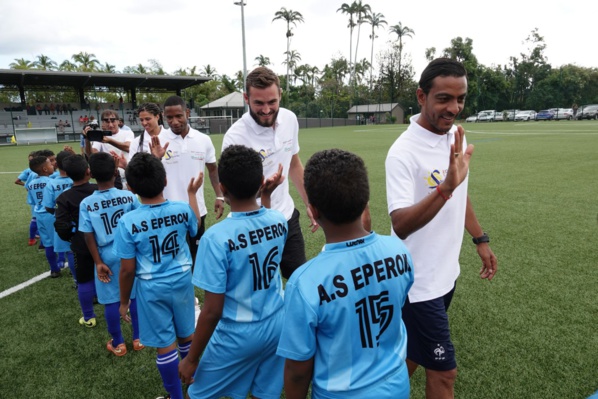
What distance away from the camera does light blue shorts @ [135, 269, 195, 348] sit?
8.84 feet

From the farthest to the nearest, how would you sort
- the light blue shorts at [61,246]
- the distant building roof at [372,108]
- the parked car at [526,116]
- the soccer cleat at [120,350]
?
the distant building roof at [372,108]
the parked car at [526,116]
the light blue shorts at [61,246]
the soccer cleat at [120,350]

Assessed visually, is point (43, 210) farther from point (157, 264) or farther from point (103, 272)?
point (157, 264)

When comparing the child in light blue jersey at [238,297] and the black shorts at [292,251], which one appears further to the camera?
the black shorts at [292,251]

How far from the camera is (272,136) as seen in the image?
11.7 ft

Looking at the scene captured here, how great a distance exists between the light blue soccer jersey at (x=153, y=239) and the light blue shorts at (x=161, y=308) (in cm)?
6

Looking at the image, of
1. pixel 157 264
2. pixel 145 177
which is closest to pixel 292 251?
pixel 157 264

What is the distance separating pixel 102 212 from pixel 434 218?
2756 millimetres

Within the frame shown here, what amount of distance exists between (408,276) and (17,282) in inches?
226

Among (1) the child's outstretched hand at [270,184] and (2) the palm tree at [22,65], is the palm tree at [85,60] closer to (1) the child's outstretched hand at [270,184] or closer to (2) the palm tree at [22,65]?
(2) the palm tree at [22,65]

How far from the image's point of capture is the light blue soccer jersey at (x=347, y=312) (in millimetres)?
1475

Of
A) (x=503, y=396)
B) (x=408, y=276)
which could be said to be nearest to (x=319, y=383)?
(x=408, y=276)

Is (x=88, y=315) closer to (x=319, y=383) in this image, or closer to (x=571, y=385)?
(x=319, y=383)

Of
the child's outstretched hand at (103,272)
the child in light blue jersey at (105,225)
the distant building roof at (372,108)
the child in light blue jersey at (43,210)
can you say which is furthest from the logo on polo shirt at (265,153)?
the distant building roof at (372,108)

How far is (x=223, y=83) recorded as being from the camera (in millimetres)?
69875
